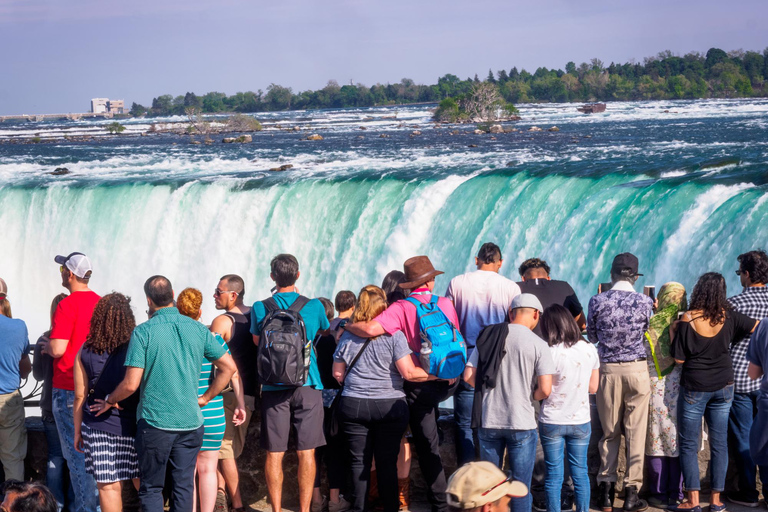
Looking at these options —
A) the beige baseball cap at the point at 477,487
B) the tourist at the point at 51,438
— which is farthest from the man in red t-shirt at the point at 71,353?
the beige baseball cap at the point at 477,487

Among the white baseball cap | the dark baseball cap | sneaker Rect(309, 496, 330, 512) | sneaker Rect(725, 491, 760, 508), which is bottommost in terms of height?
sneaker Rect(309, 496, 330, 512)

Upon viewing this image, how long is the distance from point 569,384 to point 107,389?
270 centimetres

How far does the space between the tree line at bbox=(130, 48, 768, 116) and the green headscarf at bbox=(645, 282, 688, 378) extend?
260 feet

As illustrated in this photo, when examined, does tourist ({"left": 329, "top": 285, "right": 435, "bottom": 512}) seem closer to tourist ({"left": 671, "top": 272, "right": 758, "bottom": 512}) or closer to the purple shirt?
the purple shirt

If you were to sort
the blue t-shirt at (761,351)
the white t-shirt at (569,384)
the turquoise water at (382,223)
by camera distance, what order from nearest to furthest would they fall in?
the blue t-shirt at (761,351), the white t-shirt at (569,384), the turquoise water at (382,223)

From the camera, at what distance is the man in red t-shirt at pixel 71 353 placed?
5.33 m

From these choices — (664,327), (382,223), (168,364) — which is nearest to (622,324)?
(664,327)

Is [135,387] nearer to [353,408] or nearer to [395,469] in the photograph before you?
[353,408]

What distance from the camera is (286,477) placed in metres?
5.95

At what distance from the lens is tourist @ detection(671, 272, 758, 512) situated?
5.47m

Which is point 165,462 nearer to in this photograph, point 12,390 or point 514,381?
point 12,390

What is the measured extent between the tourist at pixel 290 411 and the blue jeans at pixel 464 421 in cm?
93

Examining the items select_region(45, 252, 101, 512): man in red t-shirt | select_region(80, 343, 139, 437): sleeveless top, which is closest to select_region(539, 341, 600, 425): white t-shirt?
select_region(80, 343, 139, 437): sleeveless top

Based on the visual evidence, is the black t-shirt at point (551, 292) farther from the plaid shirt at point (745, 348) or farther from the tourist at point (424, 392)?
the plaid shirt at point (745, 348)
